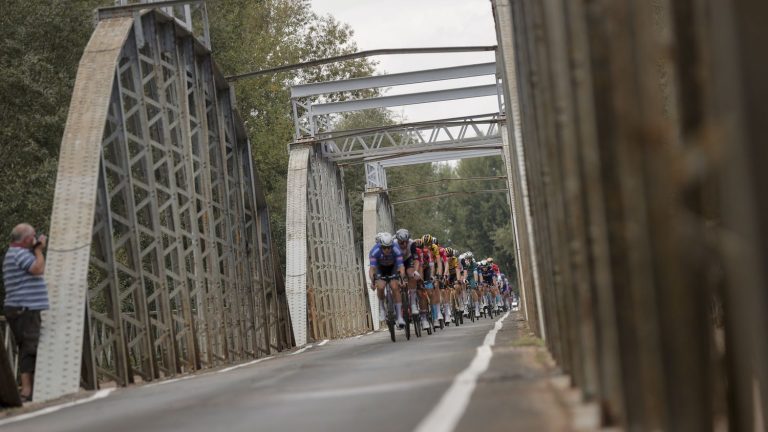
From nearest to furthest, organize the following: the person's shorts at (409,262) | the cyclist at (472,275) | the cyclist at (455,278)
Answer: the person's shorts at (409,262)
the cyclist at (455,278)
the cyclist at (472,275)

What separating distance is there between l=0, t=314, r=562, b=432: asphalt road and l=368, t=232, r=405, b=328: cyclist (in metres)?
7.19

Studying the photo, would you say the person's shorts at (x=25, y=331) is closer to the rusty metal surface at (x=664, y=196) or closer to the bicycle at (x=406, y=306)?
the rusty metal surface at (x=664, y=196)

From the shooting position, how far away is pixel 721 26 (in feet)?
12.8

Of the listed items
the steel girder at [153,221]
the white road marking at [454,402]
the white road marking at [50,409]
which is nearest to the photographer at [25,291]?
the steel girder at [153,221]

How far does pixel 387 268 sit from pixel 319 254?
17.0 m

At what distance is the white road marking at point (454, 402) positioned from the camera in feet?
24.0

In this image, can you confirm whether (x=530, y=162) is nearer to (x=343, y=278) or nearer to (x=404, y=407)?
(x=404, y=407)

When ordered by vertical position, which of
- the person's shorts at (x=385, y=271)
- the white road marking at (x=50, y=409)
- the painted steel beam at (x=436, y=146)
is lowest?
the white road marking at (x=50, y=409)

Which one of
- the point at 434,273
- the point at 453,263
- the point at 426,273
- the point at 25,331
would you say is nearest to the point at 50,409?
the point at 25,331

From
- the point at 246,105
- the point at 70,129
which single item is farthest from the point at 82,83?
the point at 246,105

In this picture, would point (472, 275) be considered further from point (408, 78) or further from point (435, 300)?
point (435, 300)

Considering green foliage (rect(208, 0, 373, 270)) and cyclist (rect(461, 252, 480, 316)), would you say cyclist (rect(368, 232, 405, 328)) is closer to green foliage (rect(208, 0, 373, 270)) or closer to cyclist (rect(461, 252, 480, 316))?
cyclist (rect(461, 252, 480, 316))

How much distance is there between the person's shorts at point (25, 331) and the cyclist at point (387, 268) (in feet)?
30.2

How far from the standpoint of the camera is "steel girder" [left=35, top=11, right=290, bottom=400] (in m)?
14.9
